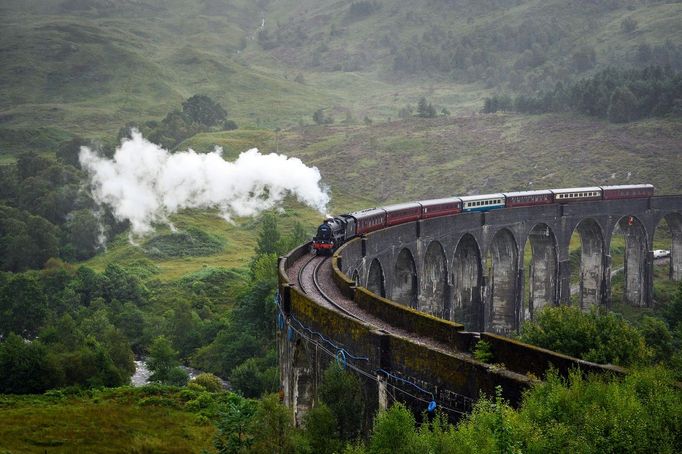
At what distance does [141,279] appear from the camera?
66000 millimetres

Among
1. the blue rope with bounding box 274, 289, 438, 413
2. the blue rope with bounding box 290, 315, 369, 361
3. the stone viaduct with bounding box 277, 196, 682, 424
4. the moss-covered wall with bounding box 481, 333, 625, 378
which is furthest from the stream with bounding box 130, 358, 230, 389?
the moss-covered wall with bounding box 481, 333, 625, 378

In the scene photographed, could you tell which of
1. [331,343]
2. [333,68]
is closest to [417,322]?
[331,343]

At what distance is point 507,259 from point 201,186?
143 feet

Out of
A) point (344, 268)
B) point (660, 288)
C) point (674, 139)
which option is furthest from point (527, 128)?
point (344, 268)

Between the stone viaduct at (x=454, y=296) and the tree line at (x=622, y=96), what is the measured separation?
3789cm

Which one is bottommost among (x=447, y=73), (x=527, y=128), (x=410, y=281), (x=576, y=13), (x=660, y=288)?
(x=660, y=288)

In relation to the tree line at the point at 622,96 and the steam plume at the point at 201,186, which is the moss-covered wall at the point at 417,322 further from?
the tree line at the point at 622,96

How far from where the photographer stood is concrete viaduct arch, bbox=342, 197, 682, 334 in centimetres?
4319

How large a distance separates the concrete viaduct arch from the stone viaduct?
0.08m

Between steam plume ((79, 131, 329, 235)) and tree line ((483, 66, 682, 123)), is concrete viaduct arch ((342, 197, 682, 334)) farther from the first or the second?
tree line ((483, 66, 682, 123))

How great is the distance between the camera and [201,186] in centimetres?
8619

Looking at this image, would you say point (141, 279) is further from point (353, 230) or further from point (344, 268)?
point (344, 268)

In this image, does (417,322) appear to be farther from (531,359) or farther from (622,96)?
(622,96)

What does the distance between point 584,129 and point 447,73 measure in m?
84.2
